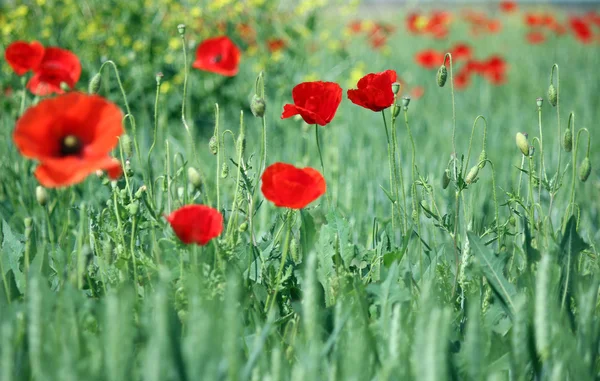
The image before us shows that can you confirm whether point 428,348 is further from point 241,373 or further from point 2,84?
point 2,84

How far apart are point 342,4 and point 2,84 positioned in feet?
5.68

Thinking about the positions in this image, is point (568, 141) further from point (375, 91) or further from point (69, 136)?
point (69, 136)

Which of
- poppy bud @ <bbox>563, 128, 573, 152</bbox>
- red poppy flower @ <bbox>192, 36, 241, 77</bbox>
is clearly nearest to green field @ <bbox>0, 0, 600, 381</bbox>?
poppy bud @ <bbox>563, 128, 573, 152</bbox>

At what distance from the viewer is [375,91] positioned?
3.91 feet

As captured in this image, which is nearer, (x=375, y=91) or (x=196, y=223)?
(x=196, y=223)

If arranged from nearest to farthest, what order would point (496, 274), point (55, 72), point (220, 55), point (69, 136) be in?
point (69, 136), point (496, 274), point (55, 72), point (220, 55)

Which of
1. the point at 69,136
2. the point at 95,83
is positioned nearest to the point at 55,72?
the point at 95,83

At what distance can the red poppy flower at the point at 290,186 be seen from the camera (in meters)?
1.03

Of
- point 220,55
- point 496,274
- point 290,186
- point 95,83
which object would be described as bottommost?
point 496,274

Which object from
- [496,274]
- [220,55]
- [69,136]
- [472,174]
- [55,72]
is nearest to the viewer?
[69,136]

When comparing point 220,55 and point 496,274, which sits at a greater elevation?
point 220,55

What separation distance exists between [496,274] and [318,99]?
1.41ft

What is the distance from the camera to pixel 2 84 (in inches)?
111

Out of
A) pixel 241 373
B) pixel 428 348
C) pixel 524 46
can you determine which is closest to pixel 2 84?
pixel 241 373
